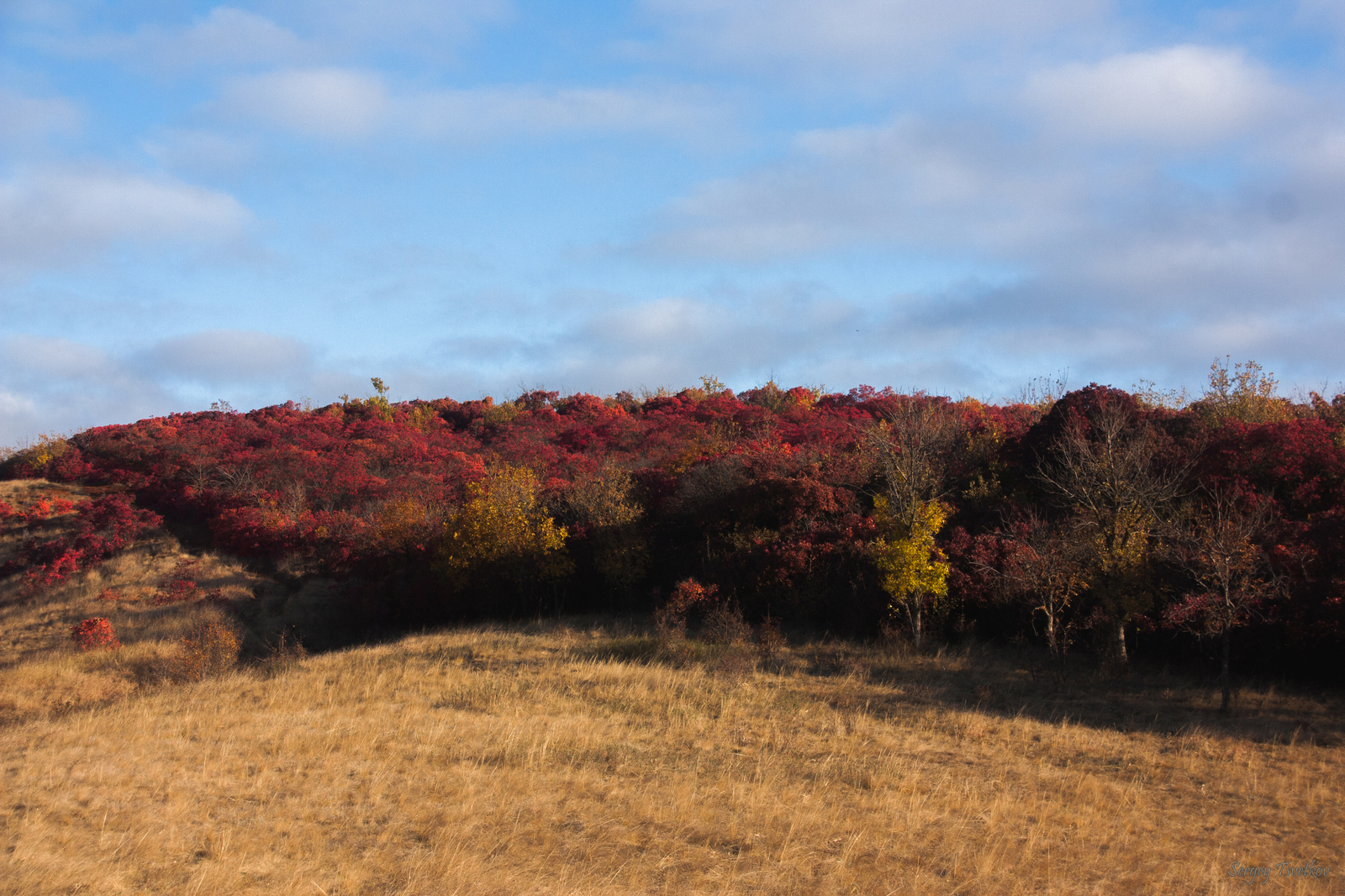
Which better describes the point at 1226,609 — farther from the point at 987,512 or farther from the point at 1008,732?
the point at 987,512

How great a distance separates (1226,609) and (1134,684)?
176 inches

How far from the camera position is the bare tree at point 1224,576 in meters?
17.8

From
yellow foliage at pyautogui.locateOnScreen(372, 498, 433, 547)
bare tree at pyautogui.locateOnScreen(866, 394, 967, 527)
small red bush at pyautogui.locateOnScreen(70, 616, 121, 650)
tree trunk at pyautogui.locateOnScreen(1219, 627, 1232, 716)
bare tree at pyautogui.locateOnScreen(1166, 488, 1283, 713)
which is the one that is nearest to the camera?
bare tree at pyautogui.locateOnScreen(1166, 488, 1283, 713)

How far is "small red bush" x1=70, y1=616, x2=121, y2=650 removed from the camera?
103 feet

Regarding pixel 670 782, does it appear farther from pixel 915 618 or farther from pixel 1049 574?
pixel 915 618

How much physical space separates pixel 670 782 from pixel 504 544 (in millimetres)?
22124

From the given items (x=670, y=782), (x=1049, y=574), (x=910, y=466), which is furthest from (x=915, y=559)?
(x=670, y=782)

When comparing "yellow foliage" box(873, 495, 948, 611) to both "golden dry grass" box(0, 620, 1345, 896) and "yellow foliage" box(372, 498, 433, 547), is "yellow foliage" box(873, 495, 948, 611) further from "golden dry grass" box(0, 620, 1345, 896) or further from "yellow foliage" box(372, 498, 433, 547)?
"yellow foliage" box(372, 498, 433, 547)

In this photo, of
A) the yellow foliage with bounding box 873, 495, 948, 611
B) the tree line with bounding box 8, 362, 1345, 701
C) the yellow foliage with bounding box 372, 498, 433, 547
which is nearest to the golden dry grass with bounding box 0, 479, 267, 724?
the tree line with bounding box 8, 362, 1345, 701

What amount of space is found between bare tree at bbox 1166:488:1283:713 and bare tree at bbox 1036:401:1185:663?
1.14 metres

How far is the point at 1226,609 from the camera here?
58.6 feet

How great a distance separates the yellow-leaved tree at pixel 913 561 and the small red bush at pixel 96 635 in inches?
1184

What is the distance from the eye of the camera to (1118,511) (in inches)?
900

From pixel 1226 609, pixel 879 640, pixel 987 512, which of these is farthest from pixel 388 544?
pixel 1226 609
